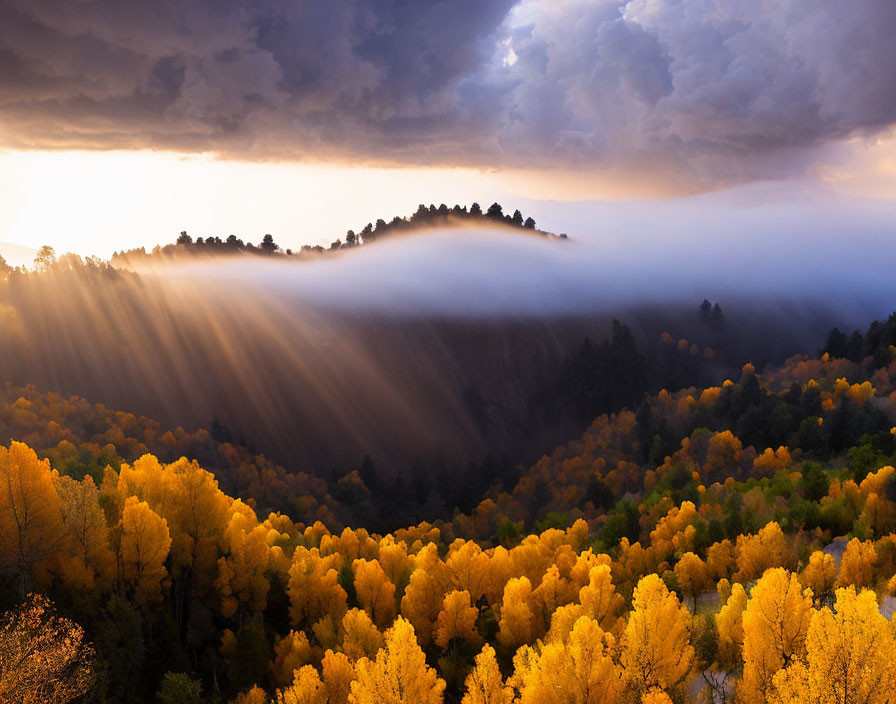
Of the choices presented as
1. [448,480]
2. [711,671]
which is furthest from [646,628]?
[448,480]

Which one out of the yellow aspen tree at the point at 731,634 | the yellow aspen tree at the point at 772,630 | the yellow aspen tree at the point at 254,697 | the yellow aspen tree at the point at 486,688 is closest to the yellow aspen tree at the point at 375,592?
the yellow aspen tree at the point at 254,697

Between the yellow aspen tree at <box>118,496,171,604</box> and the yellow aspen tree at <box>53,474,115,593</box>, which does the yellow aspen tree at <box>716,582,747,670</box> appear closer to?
the yellow aspen tree at <box>118,496,171,604</box>

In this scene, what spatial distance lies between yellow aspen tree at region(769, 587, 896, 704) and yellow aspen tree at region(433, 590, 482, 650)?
101 ft

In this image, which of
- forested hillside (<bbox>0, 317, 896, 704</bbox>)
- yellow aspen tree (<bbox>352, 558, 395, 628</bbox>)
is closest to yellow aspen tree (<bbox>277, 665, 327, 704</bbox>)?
forested hillside (<bbox>0, 317, 896, 704</bbox>)

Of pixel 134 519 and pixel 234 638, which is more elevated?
pixel 134 519

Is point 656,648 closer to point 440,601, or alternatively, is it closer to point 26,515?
point 440,601

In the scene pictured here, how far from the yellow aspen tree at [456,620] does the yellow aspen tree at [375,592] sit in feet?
25.7

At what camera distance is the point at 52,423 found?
5891 inches

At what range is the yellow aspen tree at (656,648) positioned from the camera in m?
33.5

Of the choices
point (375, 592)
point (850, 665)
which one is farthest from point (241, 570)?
point (850, 665)

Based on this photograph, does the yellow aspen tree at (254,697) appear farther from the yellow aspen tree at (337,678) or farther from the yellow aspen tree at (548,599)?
the yellow aspen tree at (548,599)

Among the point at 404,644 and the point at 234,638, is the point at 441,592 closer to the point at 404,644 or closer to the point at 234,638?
the point at 234,638

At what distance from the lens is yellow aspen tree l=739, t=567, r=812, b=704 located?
3216 cm

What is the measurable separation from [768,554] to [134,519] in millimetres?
58882
